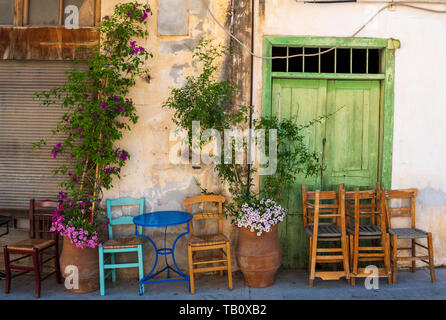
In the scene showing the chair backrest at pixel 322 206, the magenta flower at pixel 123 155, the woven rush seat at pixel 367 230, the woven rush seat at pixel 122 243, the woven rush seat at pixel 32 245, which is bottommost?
the woven rush seat at pixel 32 245

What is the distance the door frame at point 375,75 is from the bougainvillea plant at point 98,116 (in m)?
1.61

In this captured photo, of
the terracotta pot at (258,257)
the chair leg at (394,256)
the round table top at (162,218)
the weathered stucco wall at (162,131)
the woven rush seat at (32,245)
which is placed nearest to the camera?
the round table top at (162,218)

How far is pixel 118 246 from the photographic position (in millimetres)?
4809

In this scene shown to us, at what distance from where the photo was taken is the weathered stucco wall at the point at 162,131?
5355mm

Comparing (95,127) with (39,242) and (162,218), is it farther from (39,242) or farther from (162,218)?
(39,242)

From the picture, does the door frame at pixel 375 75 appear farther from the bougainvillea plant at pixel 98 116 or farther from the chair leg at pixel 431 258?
the bougainvillea plant at pixel 98 116

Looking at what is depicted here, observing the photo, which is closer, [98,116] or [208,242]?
[208,242]

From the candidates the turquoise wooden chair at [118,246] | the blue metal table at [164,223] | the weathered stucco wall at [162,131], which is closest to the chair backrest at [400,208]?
the weathered stucco wall at [162,131]

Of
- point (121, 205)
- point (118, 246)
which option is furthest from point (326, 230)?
point (121, 205)

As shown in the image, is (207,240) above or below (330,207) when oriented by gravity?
below

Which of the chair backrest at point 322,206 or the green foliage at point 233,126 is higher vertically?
the green foliage at point 233,126

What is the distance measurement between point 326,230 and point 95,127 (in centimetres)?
317

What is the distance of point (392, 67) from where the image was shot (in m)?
5.47

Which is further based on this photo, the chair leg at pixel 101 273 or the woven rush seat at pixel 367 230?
the woven rush seat at pixel 367 230
